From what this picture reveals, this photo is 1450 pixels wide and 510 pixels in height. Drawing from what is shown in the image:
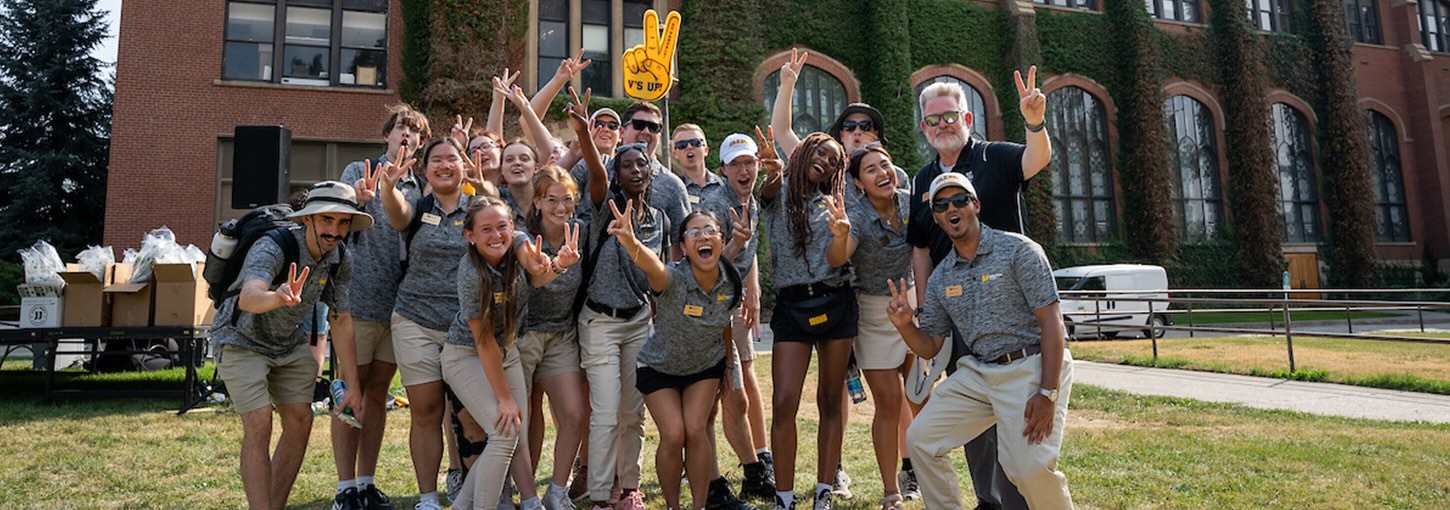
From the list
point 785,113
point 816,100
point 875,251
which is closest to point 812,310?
point 875,251

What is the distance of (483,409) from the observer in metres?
3.70

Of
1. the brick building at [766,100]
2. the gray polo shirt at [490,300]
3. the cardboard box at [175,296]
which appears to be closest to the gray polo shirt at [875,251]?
the gray polo shirt at [490,300]

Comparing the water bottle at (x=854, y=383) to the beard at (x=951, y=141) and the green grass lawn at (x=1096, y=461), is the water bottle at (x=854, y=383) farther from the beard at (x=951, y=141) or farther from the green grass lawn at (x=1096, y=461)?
the beard at (x=951, y=141)

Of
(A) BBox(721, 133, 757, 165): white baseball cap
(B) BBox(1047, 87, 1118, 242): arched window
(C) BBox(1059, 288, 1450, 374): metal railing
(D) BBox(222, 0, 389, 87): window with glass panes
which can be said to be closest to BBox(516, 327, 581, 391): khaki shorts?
(A) BBox(721, 133, 757, 165): white baseball cap

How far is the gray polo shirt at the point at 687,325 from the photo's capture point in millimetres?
3861

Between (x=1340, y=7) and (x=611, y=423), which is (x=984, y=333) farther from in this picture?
(x=1340, y=7)

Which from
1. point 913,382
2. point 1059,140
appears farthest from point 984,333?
point 1059,140

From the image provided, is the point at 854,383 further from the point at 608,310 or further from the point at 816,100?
the point at 816,100

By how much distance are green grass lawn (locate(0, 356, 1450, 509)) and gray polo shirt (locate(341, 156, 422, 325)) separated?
3.68 ft

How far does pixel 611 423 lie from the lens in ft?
12.8

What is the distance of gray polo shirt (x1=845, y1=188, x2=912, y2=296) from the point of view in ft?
13.8

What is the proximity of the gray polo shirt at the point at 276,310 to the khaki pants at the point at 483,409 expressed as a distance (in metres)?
0.63

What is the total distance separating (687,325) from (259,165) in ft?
23.3

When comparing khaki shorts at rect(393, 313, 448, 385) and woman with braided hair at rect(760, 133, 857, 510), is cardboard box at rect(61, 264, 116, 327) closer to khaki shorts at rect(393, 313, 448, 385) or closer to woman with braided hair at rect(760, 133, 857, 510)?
khaki shorts at rect(393, 313, 448, 385)
